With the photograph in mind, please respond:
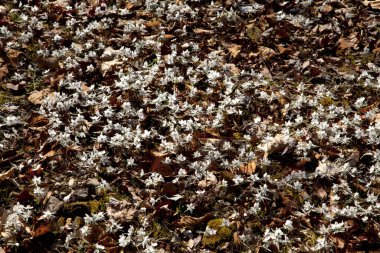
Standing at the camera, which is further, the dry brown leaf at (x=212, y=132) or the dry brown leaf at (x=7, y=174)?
the dry brown leaf at (x=212, y=132)

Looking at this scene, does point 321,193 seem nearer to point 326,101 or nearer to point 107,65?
point 326,101

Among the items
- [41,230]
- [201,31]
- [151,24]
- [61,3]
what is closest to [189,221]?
[41,230]

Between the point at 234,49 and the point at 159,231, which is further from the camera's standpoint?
the point at 234,49

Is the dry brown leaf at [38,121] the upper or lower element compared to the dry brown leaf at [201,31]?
lower

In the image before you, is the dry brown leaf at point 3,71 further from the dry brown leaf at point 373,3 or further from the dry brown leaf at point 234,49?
the dry brown leaf at point 373,3

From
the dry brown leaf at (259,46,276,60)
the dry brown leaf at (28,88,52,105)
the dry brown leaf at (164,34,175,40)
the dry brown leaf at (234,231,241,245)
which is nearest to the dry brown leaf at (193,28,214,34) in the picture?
the dry brown leaf at (164,34,175,40)

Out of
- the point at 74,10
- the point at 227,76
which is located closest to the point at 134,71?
the point at 227,76

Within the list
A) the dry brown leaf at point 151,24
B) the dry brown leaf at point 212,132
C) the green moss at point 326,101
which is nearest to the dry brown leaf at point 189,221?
the dry brown leaf at point 212,132

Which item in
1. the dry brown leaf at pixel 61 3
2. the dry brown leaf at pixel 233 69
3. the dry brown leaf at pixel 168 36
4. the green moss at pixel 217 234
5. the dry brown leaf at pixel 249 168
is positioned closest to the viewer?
the green moss at pixel 217 234
